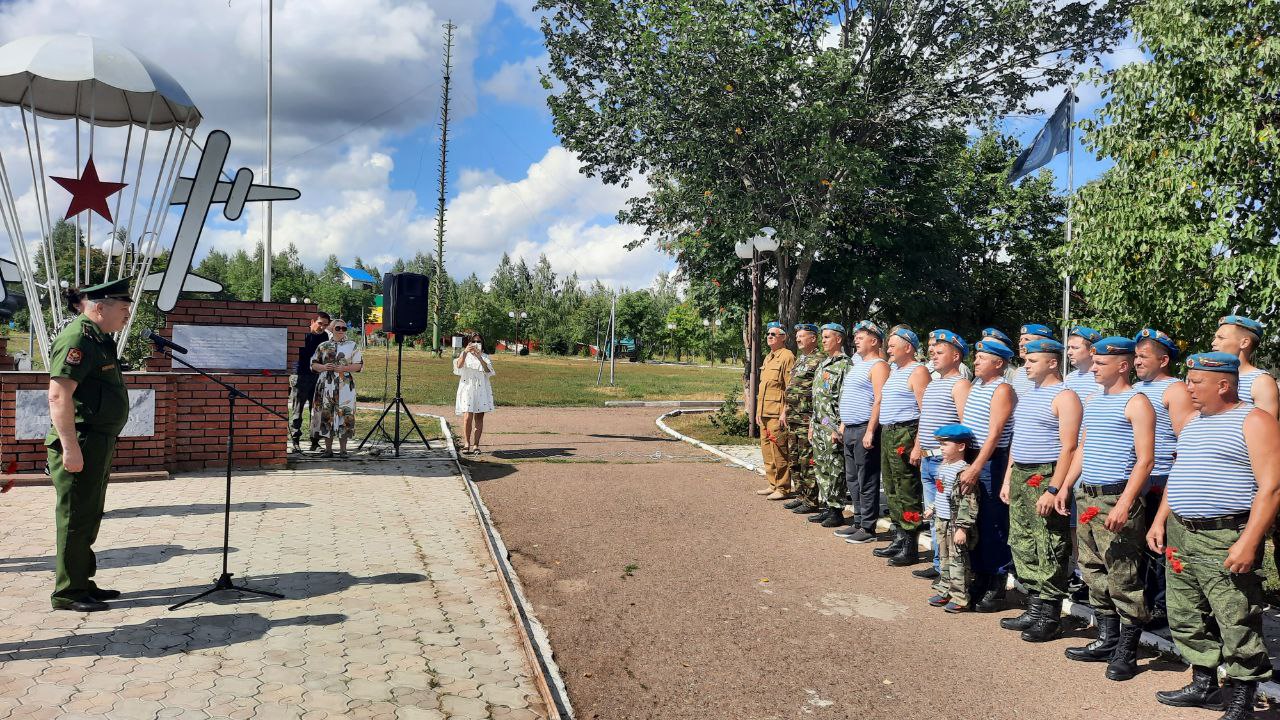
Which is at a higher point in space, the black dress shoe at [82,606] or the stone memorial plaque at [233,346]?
the stone memorial plaque at [233,346]

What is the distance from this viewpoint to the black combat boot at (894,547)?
21.0 ft

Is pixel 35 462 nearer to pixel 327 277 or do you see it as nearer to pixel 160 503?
pixel 160 503

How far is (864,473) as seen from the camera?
6.99 meters

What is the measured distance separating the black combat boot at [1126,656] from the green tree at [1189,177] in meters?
4.84

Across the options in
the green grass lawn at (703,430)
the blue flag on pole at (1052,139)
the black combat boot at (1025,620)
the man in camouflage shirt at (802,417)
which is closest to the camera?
the black combat boot at (1025,620)

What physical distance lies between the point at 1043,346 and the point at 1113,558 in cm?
126

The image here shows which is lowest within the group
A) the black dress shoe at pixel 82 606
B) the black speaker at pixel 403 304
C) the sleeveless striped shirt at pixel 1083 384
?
the black dress shoe at pixel 82 606

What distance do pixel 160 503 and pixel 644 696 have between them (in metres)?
5.69

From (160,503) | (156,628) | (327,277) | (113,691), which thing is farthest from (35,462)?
(327,277)

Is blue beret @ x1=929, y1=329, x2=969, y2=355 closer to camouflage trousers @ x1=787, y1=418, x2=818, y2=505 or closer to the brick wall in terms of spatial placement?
camouflage trousers @ x1=787, y1=418, x2=818, y2=505

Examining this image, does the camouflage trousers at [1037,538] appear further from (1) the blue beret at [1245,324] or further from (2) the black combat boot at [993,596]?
(1) the blue beret at [1245,324]

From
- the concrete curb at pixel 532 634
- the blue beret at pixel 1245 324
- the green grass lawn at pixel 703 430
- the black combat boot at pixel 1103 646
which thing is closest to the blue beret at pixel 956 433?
the black combat boot at pixel 1103 646

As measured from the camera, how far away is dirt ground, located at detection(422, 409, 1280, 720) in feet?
12.7

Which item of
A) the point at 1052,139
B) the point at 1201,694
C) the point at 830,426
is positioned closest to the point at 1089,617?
the point at 1201,694
